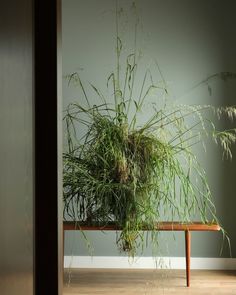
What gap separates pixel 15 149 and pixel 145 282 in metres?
2.80

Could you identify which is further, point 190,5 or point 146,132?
point 190,5

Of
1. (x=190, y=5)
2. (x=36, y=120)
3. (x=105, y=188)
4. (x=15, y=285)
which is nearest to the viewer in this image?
(x=15, y=285)

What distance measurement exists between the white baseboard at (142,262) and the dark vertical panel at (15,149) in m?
2.93

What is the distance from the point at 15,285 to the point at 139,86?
3114mm

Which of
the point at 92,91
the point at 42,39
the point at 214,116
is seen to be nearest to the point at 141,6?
the point at 92,91

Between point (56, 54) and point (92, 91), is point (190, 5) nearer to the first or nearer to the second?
point (92, 91)

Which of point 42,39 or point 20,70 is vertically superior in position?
point 42,39

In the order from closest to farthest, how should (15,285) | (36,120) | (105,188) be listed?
(15,285) → (36,120) → (105,188)

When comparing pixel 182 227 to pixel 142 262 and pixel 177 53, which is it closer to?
pixel 142 262

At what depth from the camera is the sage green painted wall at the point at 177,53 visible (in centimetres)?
362

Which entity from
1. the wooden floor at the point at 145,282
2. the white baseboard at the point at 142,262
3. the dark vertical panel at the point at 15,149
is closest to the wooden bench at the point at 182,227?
the wooden floor at the point at 145,282

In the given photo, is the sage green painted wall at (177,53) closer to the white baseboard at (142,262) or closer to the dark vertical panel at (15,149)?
the white baseboard at (142,262)

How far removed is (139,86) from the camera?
12.1ft

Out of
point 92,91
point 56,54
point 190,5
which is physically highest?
point 190,5
